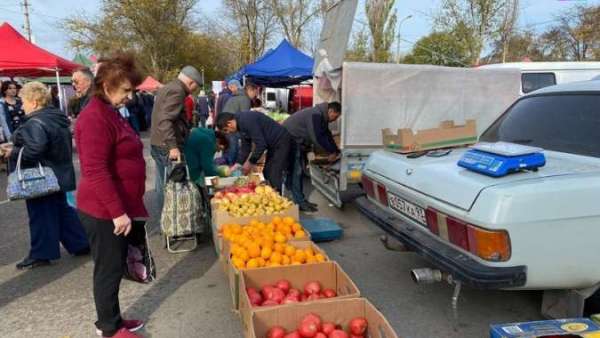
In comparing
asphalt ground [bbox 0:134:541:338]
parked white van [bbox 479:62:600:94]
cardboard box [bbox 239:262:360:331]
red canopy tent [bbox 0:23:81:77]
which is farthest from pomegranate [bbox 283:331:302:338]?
red canopy tent [bbox 0:23:81:77]

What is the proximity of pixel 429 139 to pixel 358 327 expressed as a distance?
88.7 inches

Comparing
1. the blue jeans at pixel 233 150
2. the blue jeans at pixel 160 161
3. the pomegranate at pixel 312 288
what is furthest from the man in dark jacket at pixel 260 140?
the pomegranate at pixel 312 288

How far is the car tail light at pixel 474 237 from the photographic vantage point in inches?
99.0

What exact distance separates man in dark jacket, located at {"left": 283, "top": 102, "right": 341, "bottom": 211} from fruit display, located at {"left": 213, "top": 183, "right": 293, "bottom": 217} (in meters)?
1.89

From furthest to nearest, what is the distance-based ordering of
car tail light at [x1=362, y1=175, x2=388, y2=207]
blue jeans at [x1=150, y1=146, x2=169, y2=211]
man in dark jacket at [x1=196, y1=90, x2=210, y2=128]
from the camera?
man in dark jacket at [x1=196, y1=90, x2=210, y2=128]
blue jeans at [x1=150, y1=146, x2=169, y2=211]
car tail light at [x1=362, y1=175, x2=388, y2=207]

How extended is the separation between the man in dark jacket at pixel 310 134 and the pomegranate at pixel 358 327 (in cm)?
417

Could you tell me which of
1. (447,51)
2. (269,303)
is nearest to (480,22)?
(447,51)

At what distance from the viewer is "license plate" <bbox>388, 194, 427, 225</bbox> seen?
10.5 ft

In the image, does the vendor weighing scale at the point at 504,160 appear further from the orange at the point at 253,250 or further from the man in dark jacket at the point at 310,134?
the man in dark jacket at the point at 310,134

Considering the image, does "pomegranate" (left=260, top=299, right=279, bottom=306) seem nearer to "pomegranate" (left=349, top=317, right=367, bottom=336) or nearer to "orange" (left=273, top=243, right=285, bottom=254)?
"pomegranate" (left=349, top=317, right=367, bottom=336)

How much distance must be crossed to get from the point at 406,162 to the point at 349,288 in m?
1.25

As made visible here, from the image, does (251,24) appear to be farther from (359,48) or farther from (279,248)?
(279,248)

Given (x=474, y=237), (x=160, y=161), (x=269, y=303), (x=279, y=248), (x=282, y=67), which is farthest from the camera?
(x=282, y=67)

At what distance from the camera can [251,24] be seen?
35344 mm
